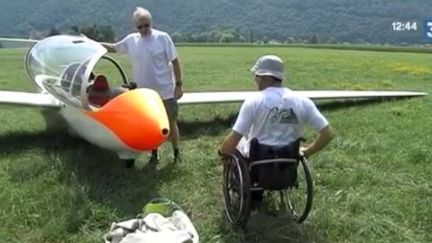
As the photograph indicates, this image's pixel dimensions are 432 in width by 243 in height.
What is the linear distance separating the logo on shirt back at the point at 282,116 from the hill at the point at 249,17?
78.6 meters

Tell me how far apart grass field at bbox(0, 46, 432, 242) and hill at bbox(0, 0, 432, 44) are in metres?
74.7

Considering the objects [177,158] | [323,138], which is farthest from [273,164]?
[177,158]

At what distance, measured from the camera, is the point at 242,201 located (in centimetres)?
497

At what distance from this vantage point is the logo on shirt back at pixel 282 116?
5039 millimetres

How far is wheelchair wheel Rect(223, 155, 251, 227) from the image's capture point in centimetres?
495

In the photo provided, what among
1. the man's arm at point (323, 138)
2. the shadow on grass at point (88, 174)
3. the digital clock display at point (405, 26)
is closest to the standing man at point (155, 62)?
the shadow on grass at point (88, 174)

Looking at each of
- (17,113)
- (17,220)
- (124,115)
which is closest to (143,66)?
(124,115)

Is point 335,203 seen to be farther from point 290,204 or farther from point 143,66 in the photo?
point 143,66

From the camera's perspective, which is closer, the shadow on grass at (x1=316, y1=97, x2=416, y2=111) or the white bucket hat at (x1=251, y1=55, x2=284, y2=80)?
the white bucket hat at (x1=251, y1=55, x2=284, y2=80)

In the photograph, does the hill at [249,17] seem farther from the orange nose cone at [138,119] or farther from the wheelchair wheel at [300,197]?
the wheelchair wheel at [300,197]

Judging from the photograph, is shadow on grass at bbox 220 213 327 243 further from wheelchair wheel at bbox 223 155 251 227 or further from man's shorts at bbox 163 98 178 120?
man's shorts at bbox 163 98 178 120

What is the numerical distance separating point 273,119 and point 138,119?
1.62 metres

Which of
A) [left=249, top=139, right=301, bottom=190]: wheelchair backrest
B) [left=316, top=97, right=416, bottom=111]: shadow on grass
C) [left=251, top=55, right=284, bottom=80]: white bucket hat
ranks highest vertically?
[left=251, top=55, right=284, bottom=80]: white bucket hat

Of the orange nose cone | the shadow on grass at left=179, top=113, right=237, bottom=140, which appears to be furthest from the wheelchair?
the shadow on grass at left=179, top=113, right=237, bottom=140
